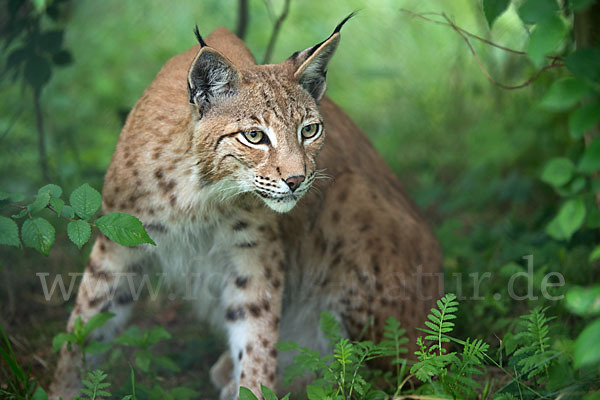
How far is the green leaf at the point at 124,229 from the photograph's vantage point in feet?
8.50

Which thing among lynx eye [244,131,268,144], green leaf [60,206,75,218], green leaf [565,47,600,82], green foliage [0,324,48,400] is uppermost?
green leaf [565,47,600,82]

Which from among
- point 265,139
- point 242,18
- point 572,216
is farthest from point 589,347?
point 242,18

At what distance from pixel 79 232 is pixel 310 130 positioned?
119 cm

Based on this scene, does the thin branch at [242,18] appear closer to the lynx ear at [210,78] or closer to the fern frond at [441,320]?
the lynx ear at [210,78]

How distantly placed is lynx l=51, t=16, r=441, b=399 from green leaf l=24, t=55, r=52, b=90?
101 centimetres

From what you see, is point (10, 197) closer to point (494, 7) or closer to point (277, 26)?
point (494, 7)

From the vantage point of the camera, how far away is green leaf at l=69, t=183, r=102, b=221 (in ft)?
8.49

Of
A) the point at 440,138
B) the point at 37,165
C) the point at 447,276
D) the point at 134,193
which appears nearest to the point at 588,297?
the point at 134,193

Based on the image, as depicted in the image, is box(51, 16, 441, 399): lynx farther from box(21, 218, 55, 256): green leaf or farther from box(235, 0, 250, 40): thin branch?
box(235, 0, 250, 40): thin branch

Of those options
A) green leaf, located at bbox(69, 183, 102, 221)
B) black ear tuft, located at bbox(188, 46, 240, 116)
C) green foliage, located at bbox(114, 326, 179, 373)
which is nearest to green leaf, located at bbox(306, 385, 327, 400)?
green foliage, located at bbox(114, 326, 179, 373)

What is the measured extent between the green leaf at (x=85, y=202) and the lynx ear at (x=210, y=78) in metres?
0.68

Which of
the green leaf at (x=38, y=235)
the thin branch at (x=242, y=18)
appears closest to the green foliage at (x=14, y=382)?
the green leaf at (x=38, y=235)

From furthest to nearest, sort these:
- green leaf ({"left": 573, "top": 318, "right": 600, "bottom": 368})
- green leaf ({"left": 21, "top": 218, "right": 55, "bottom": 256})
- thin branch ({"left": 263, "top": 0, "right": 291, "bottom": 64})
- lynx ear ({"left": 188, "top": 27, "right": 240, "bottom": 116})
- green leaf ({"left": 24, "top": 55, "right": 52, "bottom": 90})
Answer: thin branch ({"left": 263, "top": 0, "right": 291, "bottom": 64}) → green leaf ({"left": 24, "top": 55, "right": 52, "bottom": 90}) → lynx ear ({"left": 188, "top": 27, "right": 240, "bottom": 116}) → green leaf ({"left": 21, "top": 218, "right": 55, "bottom": 256}) → green leaf ({"left": 573, "top": 318, "right": 600, "bottom": 368})

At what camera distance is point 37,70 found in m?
4.14
